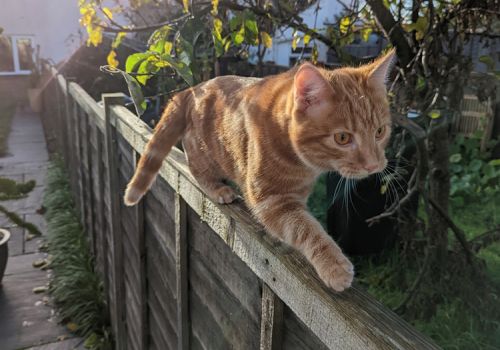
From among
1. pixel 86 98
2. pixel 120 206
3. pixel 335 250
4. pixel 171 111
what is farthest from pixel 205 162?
pixel 86 98

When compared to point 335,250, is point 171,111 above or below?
above

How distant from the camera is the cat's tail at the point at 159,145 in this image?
72.4 inches

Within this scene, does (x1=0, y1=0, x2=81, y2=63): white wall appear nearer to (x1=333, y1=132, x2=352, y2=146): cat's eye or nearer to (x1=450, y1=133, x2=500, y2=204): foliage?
(x1=450, y1=133, x2=500, y2=204): foliage

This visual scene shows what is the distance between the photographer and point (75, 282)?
452cm

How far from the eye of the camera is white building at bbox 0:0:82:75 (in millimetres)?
14219

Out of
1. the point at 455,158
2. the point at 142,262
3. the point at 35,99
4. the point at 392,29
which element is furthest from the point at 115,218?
the point at 35,99

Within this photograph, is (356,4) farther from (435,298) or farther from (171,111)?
(435,298)

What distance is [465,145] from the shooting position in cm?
650

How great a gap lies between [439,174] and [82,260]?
384 centimetres

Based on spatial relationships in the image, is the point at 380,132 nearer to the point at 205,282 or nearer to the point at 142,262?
the point at 205,282

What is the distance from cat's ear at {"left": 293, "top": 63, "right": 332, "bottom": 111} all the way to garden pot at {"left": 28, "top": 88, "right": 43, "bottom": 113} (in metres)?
13.3

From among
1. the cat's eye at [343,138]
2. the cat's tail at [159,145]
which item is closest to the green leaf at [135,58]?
the cat's tail at [159,145]

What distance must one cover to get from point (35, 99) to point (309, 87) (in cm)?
1413

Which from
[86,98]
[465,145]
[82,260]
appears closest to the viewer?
[86,98]
